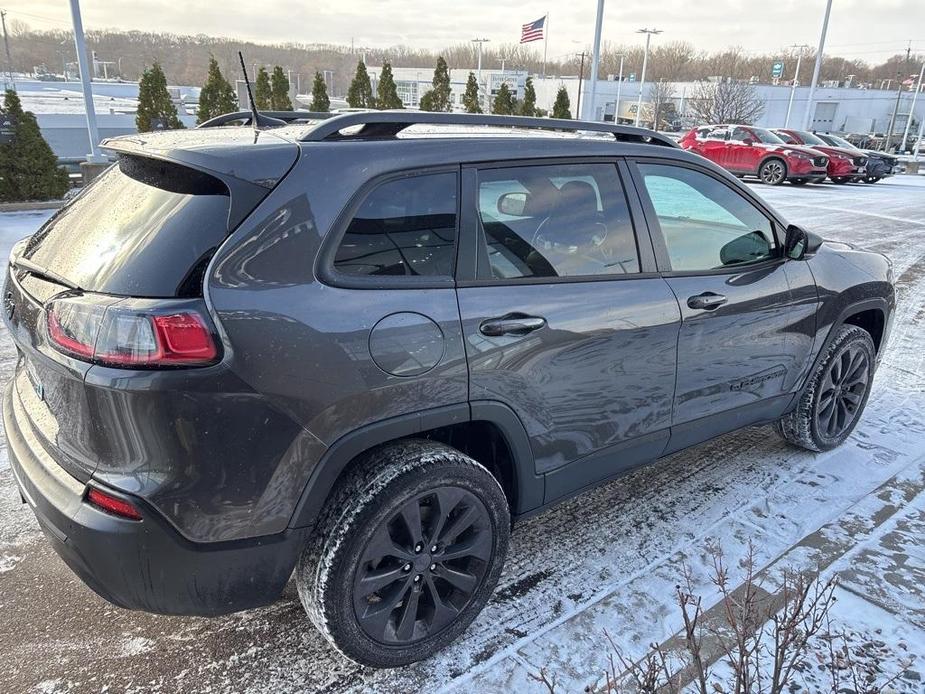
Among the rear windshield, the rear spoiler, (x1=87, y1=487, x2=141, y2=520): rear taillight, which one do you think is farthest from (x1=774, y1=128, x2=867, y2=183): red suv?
(x1=87, y1=487, x2=141, y2=520): rear taillight

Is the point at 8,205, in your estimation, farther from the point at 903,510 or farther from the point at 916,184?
the point at 916,184

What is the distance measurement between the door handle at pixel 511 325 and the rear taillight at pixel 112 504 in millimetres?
1163

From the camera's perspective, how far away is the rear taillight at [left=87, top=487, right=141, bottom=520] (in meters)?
1.83

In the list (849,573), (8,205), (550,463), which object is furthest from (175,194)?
(8,205)

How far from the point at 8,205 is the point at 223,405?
11055mm

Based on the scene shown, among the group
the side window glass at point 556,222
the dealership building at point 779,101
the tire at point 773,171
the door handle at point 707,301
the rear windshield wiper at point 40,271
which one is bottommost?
the tire at point 773,171

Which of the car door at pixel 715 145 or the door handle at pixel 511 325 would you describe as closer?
the door handle at pixel 511 325

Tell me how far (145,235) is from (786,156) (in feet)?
68.8

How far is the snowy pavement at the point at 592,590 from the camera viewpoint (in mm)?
2264

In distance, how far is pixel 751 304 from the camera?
3197 millimetres

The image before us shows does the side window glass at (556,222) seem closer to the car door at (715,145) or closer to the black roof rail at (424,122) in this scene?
the black roof rail at (424,122)

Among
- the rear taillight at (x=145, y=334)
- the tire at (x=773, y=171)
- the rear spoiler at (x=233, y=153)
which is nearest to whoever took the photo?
the rear taillight at (x=145, y=334)

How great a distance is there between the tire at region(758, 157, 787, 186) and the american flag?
13564 mm

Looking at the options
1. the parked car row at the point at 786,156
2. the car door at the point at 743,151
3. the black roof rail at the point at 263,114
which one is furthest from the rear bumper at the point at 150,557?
the car door at the point at 743,151
